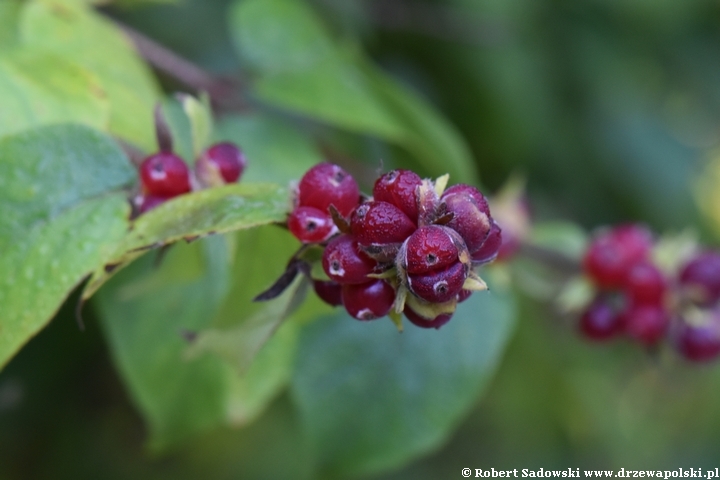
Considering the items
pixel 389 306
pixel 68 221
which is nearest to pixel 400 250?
pixel 389 306

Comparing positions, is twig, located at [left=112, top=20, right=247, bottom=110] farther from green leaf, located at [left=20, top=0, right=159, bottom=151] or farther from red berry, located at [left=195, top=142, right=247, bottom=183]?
red berry, located at [left=195, top=142, right=247, bottom=183]

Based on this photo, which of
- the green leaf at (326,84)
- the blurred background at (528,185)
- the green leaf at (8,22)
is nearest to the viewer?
the green leaf at (8,22)

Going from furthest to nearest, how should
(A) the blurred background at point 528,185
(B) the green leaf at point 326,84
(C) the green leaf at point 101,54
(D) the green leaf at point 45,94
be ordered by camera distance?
(A) the blurred background at point 528,185 → (B) the green leaf at point 326,84 → (C) the green leaf at point 101,54 → (D) the green leaf at point 45,94

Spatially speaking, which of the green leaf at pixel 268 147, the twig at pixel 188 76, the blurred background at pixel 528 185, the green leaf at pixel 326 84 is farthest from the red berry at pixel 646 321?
the twig at pixel 188 76

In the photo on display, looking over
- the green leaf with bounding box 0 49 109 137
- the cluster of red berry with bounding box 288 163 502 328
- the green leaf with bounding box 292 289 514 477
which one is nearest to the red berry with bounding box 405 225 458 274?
the cluster of red berry with bounding box 288 163 502 328

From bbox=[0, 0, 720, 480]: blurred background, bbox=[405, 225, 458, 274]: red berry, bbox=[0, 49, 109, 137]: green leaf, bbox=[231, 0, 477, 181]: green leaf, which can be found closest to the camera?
bbox=[405, 225, 458, 274]: red berry

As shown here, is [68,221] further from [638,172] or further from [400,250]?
[638,172]

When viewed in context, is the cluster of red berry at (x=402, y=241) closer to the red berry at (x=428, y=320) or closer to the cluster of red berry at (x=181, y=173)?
the red berry at (x=428, y=320)
